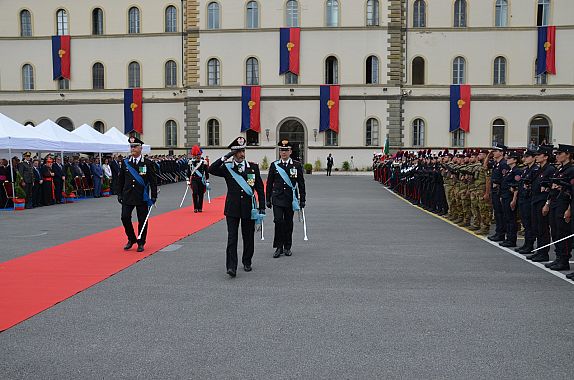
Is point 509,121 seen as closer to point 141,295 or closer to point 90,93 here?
point 90,93

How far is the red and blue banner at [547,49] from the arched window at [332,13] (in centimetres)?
1566

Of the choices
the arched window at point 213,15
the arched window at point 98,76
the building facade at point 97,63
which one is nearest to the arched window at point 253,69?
the arched window at point 213,15

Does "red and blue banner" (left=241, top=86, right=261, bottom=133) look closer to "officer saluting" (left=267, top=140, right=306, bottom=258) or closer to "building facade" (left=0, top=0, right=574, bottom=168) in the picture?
"building facade" (left=0, top=0, right=574, bottom=168)

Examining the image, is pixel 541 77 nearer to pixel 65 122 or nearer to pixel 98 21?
pixel 98 21

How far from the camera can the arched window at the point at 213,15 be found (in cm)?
4500

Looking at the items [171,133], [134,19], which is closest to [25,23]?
[134,19]

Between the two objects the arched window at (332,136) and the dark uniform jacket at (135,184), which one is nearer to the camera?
the dark uniform jacket at (135,184)

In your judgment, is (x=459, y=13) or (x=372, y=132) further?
(x=459, y=13)

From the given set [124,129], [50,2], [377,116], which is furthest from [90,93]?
[377,116]

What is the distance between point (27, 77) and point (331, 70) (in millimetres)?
26088

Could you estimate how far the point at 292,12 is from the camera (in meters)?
44.6

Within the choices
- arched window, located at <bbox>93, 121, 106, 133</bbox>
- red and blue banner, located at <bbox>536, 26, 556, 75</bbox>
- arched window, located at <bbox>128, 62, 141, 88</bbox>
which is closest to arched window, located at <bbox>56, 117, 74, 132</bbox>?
arched window, located at <bbox>93, 121, 106, 133</bbox>

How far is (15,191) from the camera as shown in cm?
1867

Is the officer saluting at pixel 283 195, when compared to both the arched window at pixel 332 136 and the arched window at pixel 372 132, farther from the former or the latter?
the arched window at pixel 372 132
